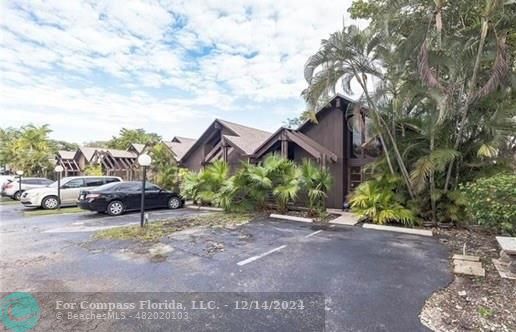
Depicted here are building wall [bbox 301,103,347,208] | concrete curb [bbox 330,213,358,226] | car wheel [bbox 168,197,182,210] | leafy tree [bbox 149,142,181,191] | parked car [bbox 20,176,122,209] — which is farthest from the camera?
leafy tree [bbox 149,142,181,191]

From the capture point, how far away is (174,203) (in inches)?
538

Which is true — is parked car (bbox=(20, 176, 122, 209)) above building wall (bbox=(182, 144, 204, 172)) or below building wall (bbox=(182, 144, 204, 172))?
below

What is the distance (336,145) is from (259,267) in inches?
354

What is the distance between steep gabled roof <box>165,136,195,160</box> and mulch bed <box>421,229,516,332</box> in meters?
17.1

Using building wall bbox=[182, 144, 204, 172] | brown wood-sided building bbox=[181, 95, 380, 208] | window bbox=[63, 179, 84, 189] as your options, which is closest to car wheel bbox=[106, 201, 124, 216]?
window bbox=[63, 179, 84, 189]

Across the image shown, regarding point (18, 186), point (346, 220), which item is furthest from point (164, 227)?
point (18, 186)

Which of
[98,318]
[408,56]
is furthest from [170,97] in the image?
[98,318]

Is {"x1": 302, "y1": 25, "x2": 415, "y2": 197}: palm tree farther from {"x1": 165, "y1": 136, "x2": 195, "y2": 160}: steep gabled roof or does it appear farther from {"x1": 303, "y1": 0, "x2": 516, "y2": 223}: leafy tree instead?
{"x1": 165, "y1": 136, "x2": 195, "y2": 160}: steep gabled roof

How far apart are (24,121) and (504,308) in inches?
1590

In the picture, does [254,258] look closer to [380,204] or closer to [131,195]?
[380,204]

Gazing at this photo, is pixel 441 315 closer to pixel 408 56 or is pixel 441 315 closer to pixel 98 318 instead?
pixel 98 318

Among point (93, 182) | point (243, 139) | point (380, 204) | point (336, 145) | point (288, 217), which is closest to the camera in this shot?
point (380, 204)

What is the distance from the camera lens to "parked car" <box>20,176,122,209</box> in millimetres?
12972

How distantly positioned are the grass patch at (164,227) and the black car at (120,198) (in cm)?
308
